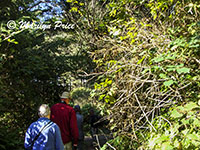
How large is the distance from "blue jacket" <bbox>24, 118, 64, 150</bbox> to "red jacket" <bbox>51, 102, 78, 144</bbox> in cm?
96

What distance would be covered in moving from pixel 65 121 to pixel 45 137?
110 centimetres

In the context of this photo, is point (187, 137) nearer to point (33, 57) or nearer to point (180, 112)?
point (180, 112)

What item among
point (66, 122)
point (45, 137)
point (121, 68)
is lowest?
point (66, 122)

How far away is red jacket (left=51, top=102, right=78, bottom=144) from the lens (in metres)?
4.35

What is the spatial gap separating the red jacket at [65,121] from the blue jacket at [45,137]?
959 mm

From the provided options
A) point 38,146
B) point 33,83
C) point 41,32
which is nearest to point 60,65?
point 33,83

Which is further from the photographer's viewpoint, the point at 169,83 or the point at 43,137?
the point at 43,137

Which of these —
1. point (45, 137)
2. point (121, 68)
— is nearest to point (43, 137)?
point (45, 137)

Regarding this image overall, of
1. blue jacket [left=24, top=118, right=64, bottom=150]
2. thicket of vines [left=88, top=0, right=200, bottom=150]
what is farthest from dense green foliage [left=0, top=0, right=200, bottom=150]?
blue jacket [left=24, top=118, right=64, bottom=150]

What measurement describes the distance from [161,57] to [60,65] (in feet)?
20.7

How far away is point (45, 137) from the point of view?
3.28 metres

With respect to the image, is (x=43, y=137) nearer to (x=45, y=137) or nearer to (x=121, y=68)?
(x=45, y=137)

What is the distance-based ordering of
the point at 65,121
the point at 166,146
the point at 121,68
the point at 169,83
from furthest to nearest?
the point at 65,121
the point at 121,68
the point at 169,83
the point at 166,146

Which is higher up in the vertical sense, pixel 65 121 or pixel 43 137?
pixel 43 137
